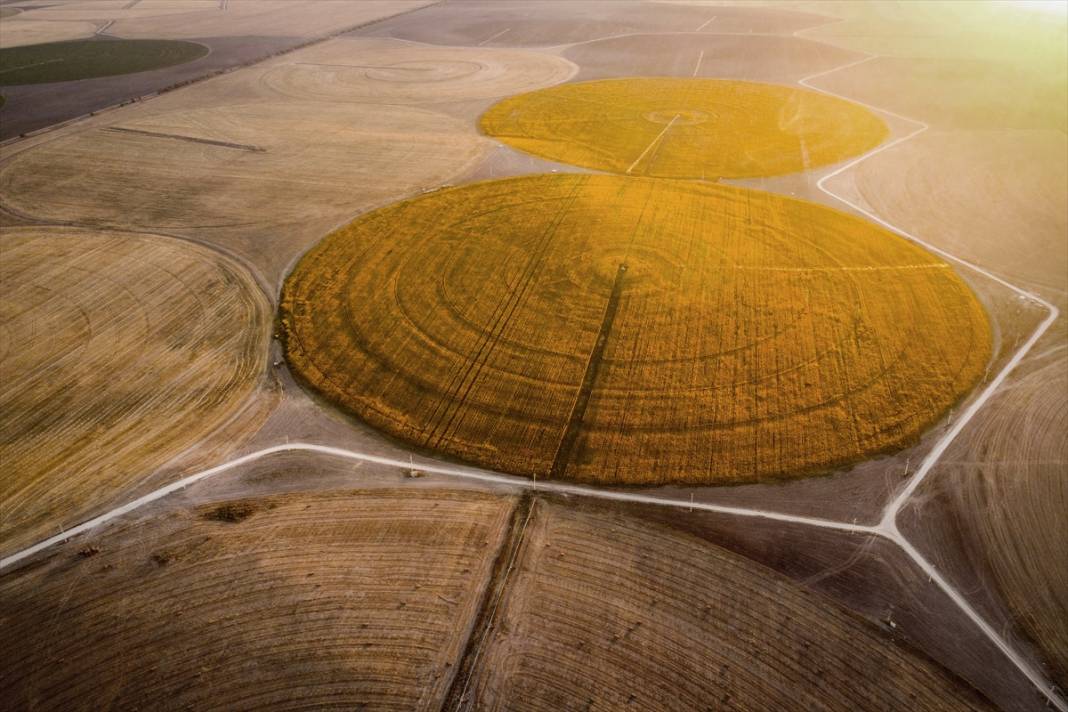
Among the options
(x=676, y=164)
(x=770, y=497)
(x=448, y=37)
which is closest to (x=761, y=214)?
(x=676, y=164)

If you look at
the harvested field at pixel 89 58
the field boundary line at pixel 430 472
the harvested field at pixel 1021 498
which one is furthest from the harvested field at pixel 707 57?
the field boundary line at pixel 430 472

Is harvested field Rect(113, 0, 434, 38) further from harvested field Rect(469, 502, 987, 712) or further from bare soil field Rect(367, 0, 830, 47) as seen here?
harvested field Rect(469, 502, 987, 712)

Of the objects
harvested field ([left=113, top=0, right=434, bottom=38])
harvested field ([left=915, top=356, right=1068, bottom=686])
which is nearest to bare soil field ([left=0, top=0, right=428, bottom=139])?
harvested field ([left=113, top=0, right=434, bottom=38])

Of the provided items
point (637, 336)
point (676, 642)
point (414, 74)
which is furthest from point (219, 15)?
point (676, 642)

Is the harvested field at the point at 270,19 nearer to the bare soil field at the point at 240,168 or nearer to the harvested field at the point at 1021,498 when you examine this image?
the bare soil field at the point at 240,168

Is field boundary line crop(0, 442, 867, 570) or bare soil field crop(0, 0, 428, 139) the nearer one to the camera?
field boundary line crop(0, 442, 867, 570)

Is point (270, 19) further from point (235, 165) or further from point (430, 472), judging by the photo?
point (430, 472)
